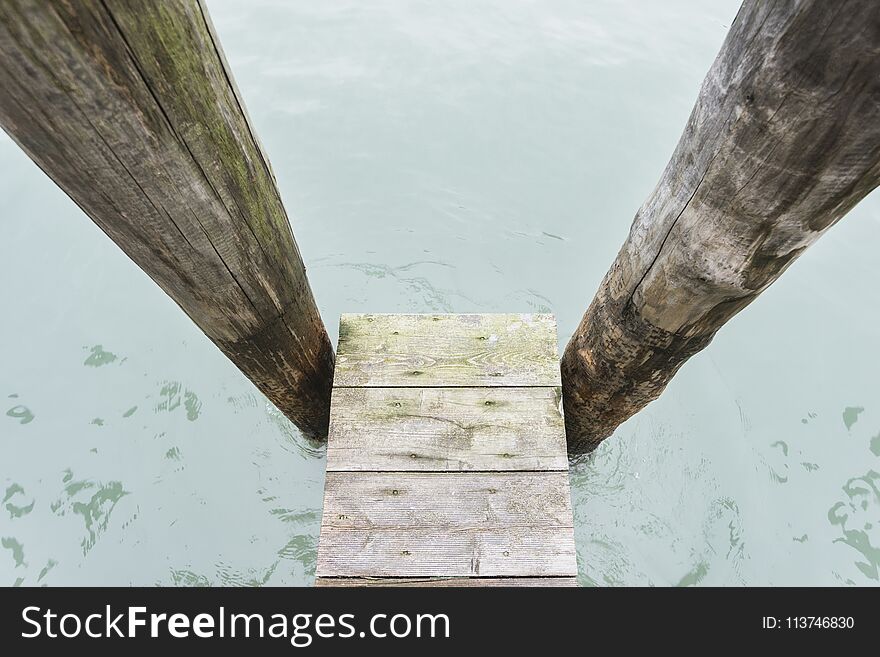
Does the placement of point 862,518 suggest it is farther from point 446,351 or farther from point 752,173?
point 752,173

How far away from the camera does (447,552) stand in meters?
2.21

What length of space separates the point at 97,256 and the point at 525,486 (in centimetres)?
430

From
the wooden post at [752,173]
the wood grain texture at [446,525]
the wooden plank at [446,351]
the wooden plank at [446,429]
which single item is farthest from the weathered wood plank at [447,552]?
the wooden post at [752,173]

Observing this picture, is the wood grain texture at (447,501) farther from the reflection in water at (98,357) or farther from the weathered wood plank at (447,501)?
the reflection in water at (98,357)

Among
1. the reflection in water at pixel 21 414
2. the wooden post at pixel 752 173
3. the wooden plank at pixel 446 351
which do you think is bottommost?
the reflection in water at pixel 21 414

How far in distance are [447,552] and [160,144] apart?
1.73 metres

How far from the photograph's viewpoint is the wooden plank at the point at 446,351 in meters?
2.59

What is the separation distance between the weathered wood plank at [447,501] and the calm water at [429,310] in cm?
159

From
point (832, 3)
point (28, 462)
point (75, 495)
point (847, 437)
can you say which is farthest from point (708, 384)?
point (28, 462)

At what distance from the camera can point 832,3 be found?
1.08 meters

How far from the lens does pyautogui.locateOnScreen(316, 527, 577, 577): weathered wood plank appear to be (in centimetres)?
218

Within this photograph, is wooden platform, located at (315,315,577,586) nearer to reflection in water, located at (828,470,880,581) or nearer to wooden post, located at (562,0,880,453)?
wooden post, located at (562,0,880,453)

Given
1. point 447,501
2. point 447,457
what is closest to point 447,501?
point 447,501

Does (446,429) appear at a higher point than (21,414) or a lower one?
higher
